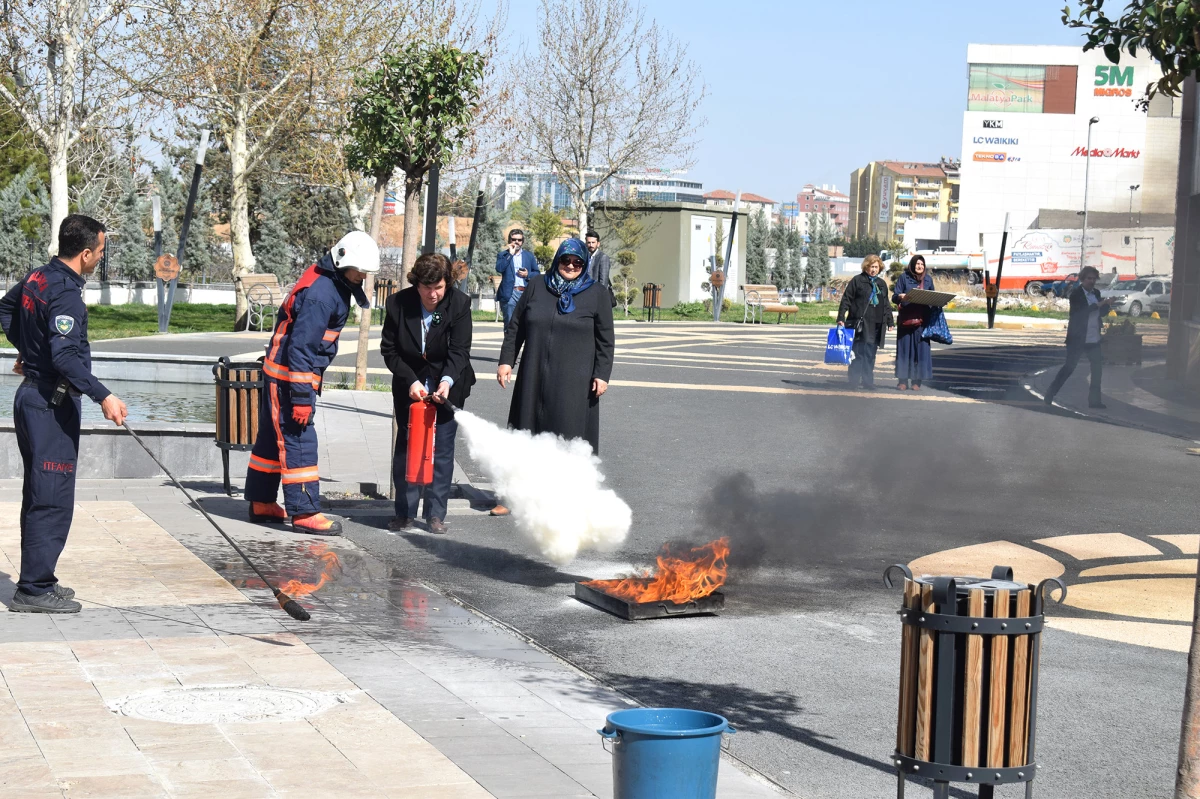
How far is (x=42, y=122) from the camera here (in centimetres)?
2875

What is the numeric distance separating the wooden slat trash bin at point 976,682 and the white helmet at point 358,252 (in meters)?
5.54

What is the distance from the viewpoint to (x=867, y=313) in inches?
734

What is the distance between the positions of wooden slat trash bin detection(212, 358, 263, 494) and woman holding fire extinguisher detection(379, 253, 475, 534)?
1.30 meters

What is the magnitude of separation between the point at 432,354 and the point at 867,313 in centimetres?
1062

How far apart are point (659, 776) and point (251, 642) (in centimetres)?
306

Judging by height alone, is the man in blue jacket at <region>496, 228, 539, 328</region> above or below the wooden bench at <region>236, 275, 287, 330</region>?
above

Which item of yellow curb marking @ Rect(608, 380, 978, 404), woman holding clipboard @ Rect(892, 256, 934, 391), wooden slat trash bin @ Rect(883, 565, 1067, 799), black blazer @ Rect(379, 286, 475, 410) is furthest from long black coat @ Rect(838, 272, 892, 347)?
wooden slat trash bin @ Rect(883, 565, 1067, 799)

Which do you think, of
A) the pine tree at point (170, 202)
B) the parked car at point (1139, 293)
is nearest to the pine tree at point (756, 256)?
the pine tree at point (170, 202)

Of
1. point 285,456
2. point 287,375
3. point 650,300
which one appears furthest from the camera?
point 650,300

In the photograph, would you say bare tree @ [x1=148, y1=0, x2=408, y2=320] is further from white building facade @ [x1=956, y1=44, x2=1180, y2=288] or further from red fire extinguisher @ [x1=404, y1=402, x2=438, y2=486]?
white building facade @ [x1=956, y1=44, x2=1180, y2=288]

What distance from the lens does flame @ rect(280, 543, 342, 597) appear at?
7.30 meters

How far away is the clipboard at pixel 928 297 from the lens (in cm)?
1805

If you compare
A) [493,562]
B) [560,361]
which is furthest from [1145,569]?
[493,562]

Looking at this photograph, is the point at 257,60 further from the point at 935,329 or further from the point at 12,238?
the point at 12,238
